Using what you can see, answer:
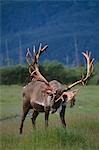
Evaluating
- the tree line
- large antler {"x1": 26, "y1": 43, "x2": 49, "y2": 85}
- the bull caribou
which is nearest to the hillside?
the tree line

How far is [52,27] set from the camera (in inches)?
5059

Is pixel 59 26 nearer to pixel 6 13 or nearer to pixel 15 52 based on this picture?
pixel 6 13

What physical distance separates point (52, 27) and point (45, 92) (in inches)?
4611

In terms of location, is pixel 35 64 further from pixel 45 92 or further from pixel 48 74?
pixel 48 74

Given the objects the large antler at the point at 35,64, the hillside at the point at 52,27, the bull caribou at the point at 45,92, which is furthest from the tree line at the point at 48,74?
the hillside at the point at 52,27

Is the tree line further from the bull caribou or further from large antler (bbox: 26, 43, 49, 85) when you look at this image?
large antler (bbox: 26, 43, 49, 85)

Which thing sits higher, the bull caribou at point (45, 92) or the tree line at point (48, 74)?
the bull caribou at point (45, 92)

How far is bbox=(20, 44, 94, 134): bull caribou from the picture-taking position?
11469 mm

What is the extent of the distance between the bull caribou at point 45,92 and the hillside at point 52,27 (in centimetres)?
8417

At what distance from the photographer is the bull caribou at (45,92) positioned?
1147cm

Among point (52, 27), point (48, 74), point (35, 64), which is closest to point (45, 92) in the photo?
point (35, 64)

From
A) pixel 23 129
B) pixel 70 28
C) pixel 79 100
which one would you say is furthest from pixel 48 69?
pixel 70 28

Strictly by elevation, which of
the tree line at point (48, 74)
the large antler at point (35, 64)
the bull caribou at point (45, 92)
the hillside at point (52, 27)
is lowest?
the tree line at point (48, 74)

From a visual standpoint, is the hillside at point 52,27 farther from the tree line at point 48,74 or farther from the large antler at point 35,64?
the large antler at point 35,64
